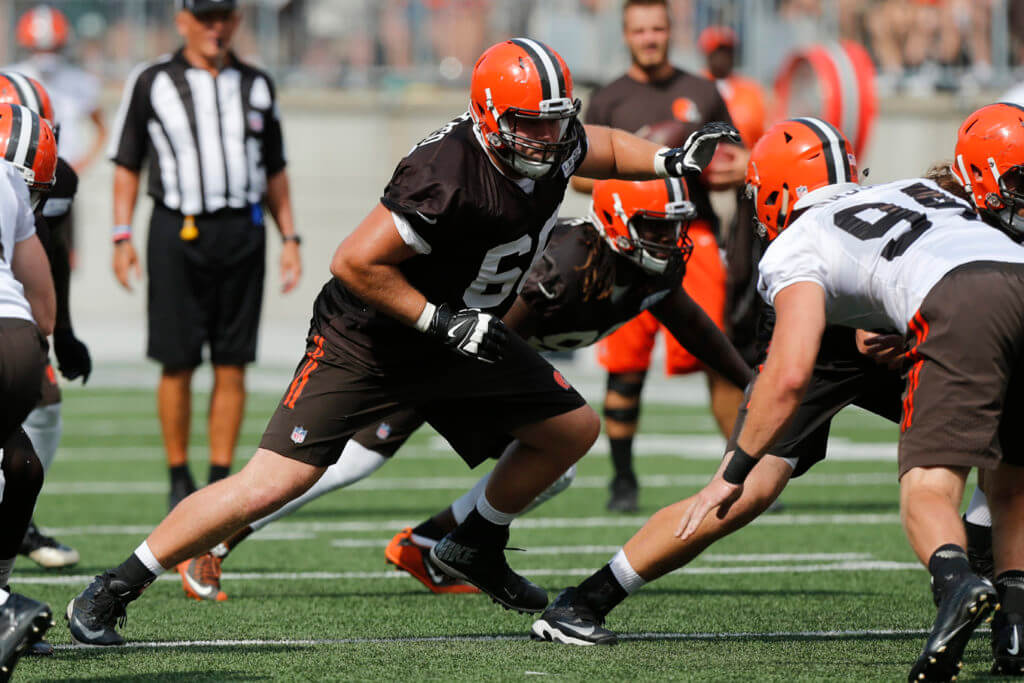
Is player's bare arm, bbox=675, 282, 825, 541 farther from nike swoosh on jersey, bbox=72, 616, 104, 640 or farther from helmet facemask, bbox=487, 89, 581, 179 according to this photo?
nike swoosh on jersey, bbox=72, 616, 104, 640

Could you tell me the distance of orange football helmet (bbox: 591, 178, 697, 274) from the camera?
16.7 ft

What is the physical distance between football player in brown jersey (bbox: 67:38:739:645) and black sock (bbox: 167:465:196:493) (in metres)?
2.32

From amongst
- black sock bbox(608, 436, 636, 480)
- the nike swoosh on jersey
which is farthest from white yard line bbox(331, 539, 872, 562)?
the nike swoosh on jersey

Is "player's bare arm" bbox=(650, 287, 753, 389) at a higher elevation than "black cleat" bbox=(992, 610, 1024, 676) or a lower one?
higher

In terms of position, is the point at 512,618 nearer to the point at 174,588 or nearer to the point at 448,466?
the point at 174,588

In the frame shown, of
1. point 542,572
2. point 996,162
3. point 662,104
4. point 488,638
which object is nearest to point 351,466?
point 542,572

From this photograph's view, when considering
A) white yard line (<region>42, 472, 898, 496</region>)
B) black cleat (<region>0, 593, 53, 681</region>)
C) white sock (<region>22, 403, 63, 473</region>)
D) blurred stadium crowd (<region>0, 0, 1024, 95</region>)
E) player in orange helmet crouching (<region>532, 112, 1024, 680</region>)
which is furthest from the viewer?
blurred stadium crowd (<region>0, 0, 1024, 95</region>)

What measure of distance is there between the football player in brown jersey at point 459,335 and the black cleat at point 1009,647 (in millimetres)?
1261

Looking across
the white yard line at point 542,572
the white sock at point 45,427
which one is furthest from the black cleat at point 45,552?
the white sock at point 45,427

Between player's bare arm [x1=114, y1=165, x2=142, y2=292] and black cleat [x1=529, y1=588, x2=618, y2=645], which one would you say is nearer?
black cleat [x1=529, y1=588, x2=618, y2=645]

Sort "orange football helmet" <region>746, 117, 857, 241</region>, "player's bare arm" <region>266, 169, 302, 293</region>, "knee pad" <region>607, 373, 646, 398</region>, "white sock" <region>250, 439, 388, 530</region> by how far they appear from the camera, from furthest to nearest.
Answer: "knee pad" <region>607, 373, 646, 398</region> → "player's bare arm" <region>266, 169, 302, 293</region> → "white sock" <region>250, 439, 388, 530</region> → "orange football helmet" <region>746, 117, 857, 241</region>

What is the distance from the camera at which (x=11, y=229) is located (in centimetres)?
Result: 362

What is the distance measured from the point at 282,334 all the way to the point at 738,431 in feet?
43.2

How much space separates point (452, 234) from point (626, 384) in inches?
130
